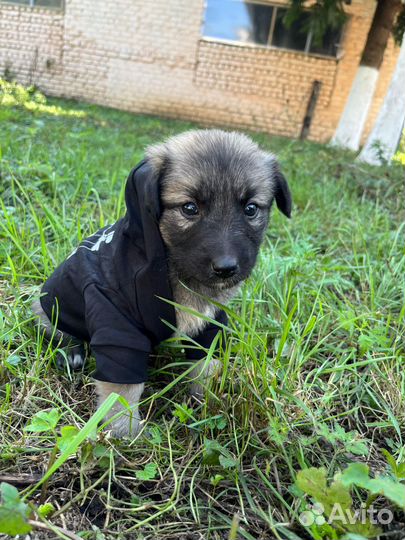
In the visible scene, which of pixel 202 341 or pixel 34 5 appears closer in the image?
pixel 202 341

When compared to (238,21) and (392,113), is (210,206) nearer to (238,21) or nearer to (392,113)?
(392,113)

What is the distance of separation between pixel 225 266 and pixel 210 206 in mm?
273

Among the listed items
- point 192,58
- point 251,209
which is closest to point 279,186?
point 251,209

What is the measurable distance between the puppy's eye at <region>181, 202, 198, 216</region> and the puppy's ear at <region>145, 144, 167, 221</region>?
0.10 meters

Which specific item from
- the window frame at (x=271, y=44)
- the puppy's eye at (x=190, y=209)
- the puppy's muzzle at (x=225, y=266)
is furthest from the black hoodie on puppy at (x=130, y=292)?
the window frame at (x=271, y=44)

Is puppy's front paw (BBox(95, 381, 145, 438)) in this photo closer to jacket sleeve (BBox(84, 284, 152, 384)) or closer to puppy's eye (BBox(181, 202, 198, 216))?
jacket sleeve (BBox(84, 284, 152, 384))

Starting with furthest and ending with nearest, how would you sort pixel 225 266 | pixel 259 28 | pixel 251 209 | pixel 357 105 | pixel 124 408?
1. pixel 259 28
2. pixel 357 105
3. pixel 251 209
4. pixel 124 408
5. pixel 225 266

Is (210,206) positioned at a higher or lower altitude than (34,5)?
lower

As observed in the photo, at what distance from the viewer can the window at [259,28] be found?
12883 millimetres

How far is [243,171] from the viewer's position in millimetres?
1917

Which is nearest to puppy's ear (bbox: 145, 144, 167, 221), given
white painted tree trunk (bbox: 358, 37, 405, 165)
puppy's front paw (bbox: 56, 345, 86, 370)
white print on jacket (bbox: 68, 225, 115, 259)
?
white print on jacket (bbox: 68, 225, 115, 259)

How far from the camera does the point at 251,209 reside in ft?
6.53

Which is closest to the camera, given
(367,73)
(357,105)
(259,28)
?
(367,73)

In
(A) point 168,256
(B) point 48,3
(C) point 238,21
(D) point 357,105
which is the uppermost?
(C) point 238,21
